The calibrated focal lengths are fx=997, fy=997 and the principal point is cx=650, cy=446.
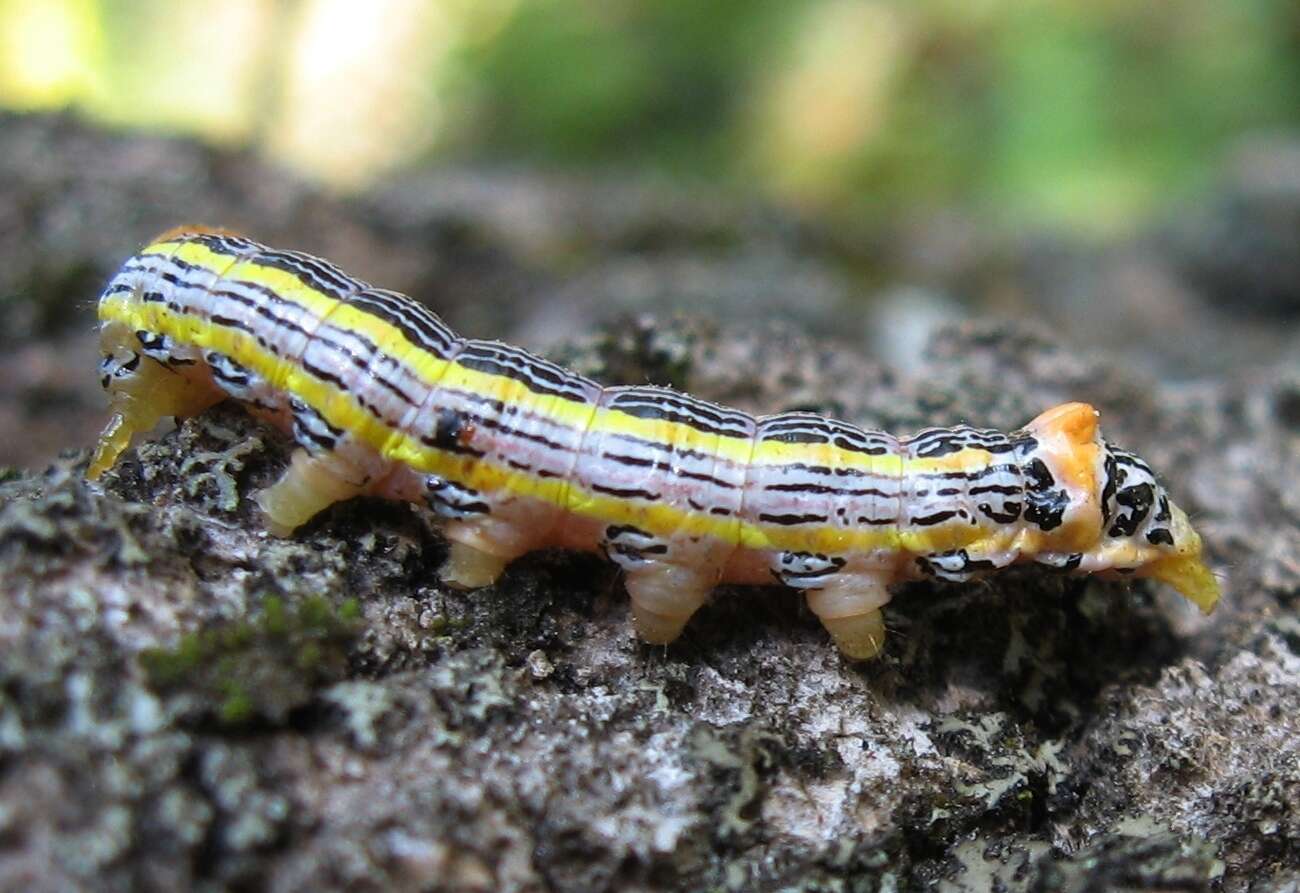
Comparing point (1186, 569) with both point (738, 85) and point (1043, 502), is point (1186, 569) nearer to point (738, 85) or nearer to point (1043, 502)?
point (1043, 502)

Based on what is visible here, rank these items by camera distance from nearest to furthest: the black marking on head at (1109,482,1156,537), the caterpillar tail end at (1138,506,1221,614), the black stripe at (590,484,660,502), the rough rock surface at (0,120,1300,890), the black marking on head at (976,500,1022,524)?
the rough rock surface at (0,120,1300,890), the black stripe at (590,484,660,502), the black marking on head at (976,500,1022,524), the black marking on head at (1109,482,1156,537), the caterpillar tail end at (1138,506,1221,614)

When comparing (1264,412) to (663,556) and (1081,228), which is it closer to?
(663,556)

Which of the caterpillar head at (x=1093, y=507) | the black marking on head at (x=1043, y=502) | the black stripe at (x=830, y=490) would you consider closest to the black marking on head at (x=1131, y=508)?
the caterpillar head at (x=1093, y=507)

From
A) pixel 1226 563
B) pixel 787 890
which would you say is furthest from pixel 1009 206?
pixel 787 890

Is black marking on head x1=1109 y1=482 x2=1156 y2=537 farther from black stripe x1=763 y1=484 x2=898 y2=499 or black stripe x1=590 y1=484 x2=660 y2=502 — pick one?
black stripe x1=590 y1=484 x2=660 y2=502

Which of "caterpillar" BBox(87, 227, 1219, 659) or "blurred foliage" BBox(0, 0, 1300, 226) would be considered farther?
"blurred foliage" BBox(0, 0, 1300, 226)

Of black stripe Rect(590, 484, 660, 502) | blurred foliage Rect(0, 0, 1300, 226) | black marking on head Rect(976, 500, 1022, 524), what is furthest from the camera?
blurred foliage Rect(0, 0, 1300, 226)

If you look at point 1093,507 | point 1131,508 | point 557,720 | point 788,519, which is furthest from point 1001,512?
point 557,720

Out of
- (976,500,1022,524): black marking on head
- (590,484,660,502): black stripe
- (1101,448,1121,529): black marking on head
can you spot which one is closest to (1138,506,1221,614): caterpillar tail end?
(1101,448,1121,529): black marking on head
